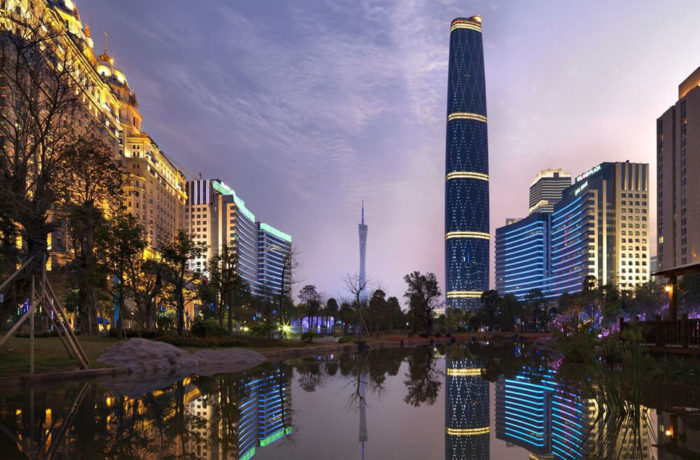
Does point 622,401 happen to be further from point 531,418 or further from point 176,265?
point 176,265

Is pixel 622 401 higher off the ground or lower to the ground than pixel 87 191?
lower

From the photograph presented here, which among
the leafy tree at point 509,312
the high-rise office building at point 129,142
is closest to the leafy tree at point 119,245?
the high-rise office building at point 129,142

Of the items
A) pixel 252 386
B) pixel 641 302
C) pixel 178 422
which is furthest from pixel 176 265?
pixel 641 302

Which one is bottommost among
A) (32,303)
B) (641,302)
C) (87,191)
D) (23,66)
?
(641,302)

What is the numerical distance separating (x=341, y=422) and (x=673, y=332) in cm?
1311

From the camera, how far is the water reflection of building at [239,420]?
24.3 ft

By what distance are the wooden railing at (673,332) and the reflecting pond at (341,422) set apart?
13.7 feet

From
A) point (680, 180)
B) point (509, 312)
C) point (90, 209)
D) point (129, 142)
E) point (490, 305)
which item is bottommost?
point (509, 312)

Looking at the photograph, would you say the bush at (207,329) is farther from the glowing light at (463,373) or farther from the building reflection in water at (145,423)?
the building reflection in water at (145,423)

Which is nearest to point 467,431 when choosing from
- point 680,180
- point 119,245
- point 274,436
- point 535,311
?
point 274,436

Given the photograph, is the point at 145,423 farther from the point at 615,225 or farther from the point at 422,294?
the point at 615,225

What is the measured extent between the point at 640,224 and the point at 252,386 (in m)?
204

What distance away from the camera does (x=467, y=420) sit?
9.91m

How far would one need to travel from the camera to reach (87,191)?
32031mm
